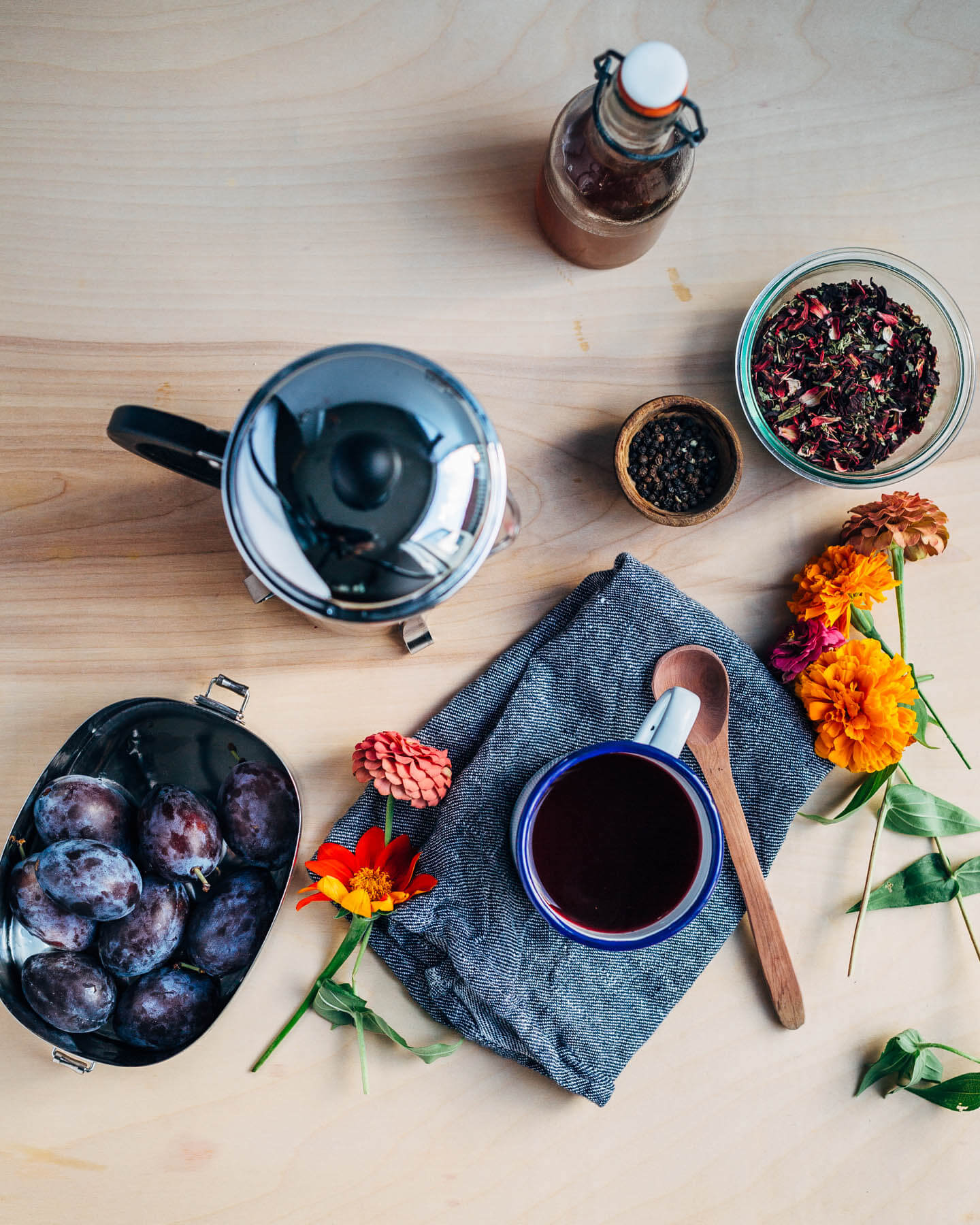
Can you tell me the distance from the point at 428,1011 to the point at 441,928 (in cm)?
8

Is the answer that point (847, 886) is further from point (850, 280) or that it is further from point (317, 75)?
point (317, 75)

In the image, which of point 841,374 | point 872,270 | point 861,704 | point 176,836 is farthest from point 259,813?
point 872,270

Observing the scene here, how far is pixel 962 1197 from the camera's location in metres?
0.76

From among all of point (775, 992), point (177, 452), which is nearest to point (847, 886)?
point (775, 992)

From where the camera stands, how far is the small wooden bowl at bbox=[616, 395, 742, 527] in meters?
0.69

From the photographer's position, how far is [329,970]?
0.70 meters

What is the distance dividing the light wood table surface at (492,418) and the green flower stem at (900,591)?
0.09 meters

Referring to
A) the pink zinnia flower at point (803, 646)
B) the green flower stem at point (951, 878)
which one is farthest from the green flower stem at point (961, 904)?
the pink zinnia flower at point (803, 646)

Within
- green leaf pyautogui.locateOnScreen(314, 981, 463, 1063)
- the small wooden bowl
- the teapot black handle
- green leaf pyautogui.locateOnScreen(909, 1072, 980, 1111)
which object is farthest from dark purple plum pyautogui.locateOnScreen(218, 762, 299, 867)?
green leaf pyautogui.locateOnScreen(909, 1072, 980, 1111)

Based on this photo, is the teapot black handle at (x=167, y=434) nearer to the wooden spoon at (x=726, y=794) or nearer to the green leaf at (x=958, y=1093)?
the wooden spoon at (x=726, y=794)

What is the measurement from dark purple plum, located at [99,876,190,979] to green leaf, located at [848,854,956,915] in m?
0.59

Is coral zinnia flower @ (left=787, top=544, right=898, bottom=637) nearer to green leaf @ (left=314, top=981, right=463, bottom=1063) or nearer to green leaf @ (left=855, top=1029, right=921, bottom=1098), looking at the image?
green leaf @ (left=855, top=1029, right=921, bottom=1098)

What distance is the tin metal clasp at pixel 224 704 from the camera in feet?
2.23

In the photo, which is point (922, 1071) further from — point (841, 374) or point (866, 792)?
point (841, 374)
